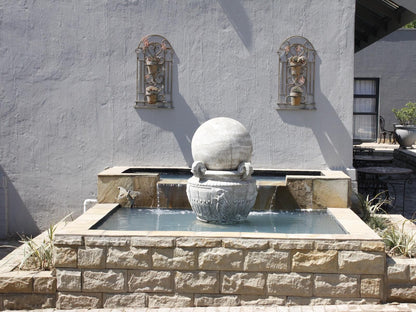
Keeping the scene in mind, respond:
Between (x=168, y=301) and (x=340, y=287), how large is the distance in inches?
63.6

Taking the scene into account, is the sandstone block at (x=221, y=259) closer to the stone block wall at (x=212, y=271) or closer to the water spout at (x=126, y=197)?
the stone block wall at (x=212, y=271)

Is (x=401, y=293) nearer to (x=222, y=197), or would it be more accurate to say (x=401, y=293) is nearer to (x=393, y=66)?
(x=222, y=197)

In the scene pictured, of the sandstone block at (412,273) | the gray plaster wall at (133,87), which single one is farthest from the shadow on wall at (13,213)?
the sandstone block at (412,273)

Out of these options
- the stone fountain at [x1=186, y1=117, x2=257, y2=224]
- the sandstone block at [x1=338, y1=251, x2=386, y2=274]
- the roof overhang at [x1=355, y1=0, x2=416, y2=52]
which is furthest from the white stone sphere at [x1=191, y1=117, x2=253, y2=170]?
the roof overhang at [x1=355, y1=0, x2=416, y2=52]

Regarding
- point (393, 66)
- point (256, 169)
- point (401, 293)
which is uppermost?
point (393, 66)

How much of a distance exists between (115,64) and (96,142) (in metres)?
1.29

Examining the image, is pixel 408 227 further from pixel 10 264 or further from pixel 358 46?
pixel 358 46

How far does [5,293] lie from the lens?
5.09 metres

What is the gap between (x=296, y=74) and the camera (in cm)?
825

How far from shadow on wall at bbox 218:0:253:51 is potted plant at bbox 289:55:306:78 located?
2.32ft

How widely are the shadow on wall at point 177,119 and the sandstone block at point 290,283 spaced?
3836mm

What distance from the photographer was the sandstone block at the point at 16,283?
5.06 meters

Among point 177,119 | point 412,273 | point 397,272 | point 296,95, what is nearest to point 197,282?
point 397,272

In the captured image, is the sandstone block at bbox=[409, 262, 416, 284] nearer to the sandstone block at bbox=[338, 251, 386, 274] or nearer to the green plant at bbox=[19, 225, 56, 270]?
the sandstone block at bbox=[338, 251, 386, 274]
